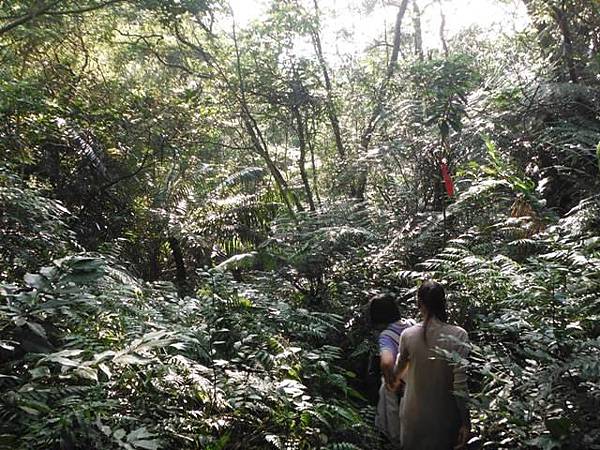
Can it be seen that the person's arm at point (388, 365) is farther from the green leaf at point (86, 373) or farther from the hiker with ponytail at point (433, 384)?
the green leaf at point (86, 373)

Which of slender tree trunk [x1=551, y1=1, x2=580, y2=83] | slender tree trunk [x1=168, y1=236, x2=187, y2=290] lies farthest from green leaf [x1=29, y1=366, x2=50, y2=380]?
slender tree trunk [x1=551, y1=1, x2=580, y2=83]

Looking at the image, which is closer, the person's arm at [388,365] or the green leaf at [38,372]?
the green leaf at [38,372]

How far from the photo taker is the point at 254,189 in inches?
396

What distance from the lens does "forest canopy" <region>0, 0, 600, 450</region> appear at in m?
2.51

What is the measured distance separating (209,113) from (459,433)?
7523 millimetres

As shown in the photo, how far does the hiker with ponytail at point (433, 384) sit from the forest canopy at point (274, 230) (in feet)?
0.48

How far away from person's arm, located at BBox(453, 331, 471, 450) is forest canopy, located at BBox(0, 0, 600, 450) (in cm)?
8

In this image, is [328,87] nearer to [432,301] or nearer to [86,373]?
[432,301]

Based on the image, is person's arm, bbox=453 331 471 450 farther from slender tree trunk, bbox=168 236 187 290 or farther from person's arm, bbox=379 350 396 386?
slender tree trunk, bbox=168 236 187 290

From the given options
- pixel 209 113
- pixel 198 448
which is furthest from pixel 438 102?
pixel 198 448

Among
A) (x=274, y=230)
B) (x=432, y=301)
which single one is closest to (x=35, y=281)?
(x=432, y=301)

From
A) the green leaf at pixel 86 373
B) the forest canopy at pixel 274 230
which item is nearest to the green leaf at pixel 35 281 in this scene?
the forest canopy at pixel 274 230

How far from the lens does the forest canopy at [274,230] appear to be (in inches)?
98.8

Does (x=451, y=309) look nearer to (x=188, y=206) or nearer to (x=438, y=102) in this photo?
(x=438, y=102)
